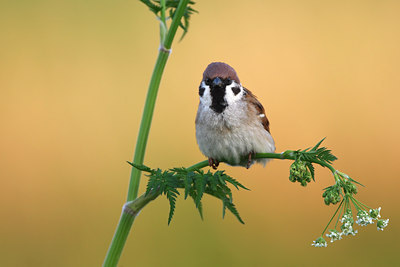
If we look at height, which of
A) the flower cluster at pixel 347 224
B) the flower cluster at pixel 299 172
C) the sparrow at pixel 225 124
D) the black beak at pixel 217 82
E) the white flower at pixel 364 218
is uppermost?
the black beak at pixel 217 82

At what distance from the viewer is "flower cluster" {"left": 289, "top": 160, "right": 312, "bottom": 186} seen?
177 centimetres

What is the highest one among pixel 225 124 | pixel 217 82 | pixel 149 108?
pixel 217 82

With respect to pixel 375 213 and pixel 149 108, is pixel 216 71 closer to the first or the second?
pixel 149 108

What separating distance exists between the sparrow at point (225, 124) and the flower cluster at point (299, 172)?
0.83 metres

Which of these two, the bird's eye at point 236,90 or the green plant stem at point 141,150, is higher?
the bird's eye at point 236,90

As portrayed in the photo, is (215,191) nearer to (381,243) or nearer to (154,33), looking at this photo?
(381,243)

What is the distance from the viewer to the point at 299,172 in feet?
5.82

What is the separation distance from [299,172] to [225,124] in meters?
0.90

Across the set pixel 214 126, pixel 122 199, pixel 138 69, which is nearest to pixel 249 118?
pixel 214 126

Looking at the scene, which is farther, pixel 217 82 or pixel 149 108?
pixel 217 82

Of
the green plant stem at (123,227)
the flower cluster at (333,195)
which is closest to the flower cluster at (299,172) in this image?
the flower cluster at (333,195)

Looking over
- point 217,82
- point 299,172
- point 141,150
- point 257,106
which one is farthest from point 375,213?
point 257,106

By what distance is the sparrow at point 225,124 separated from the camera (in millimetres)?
2580

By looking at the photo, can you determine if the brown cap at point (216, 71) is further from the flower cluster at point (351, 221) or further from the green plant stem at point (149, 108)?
the flower cluster at point (351, 221)
